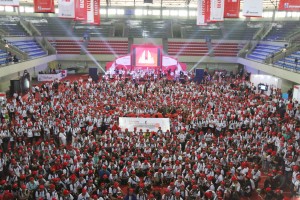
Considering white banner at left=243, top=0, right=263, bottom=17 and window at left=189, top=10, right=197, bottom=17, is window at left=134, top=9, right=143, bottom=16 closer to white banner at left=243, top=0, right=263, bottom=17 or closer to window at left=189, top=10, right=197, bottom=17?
window at left=189, top=10, right=197, bottom=17

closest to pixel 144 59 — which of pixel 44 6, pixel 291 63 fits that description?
pixel 291 63

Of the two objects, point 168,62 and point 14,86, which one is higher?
point 168,62

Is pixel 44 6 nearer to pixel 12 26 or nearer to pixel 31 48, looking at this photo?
pixel 31 48

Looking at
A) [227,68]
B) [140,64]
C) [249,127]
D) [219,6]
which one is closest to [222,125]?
[249,127]

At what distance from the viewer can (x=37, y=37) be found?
127 feet

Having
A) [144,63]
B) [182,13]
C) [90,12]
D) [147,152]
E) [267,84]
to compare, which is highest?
[182,13]

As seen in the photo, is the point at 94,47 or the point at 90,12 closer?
the point at 90,12

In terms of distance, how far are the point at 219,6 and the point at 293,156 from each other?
371 inches

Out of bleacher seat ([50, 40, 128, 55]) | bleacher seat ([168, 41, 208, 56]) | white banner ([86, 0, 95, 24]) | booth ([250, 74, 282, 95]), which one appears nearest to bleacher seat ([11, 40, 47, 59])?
bleacher seat ([50, 40, 128, 55])

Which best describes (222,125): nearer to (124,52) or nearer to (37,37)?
(124,52)

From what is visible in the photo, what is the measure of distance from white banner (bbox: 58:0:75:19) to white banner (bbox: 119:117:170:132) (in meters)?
6.46

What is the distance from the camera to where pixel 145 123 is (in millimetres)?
16766

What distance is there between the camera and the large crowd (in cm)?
1042

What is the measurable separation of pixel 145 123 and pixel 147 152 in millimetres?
3871
